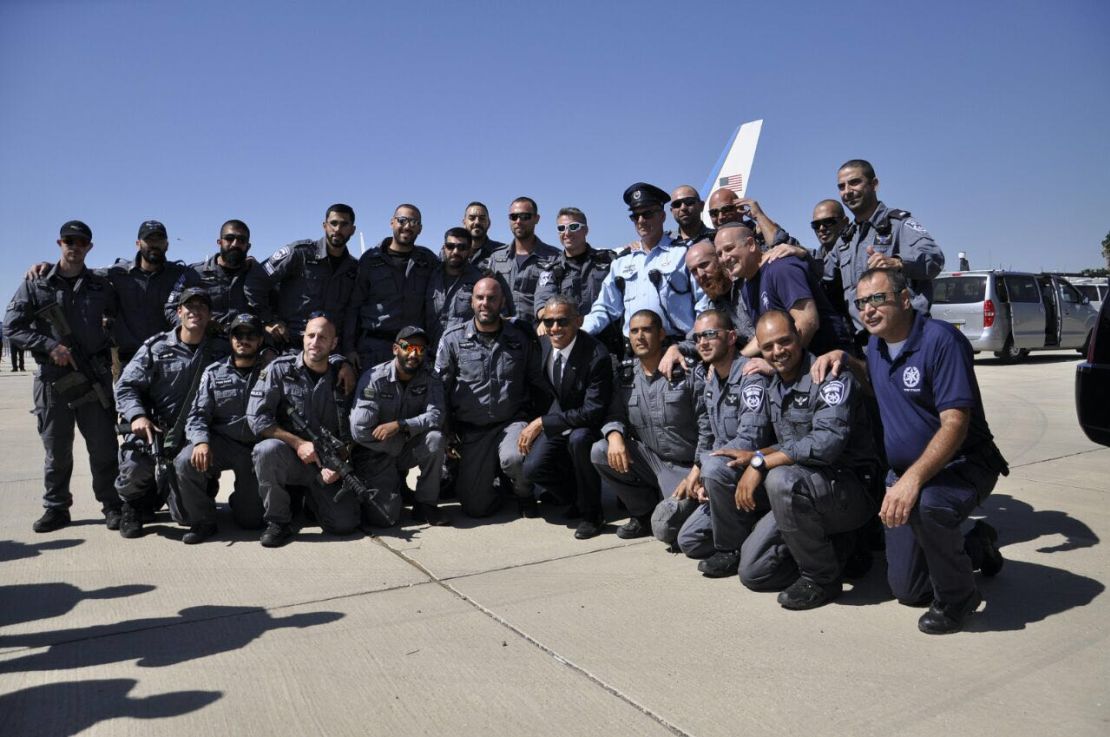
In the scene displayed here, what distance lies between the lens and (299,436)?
4.75 metres

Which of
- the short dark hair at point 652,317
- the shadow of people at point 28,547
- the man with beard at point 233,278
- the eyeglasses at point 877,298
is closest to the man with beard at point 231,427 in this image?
the shadow of people at point 28,547

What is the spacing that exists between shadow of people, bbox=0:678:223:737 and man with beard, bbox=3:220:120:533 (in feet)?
7.89

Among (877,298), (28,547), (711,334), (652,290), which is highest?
(652,290)

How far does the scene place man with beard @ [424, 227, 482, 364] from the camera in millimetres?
→ 5910

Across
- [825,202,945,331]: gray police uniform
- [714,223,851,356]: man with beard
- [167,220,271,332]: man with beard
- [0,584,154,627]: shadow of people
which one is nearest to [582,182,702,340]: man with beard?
[714,223,851,356]: man with beard

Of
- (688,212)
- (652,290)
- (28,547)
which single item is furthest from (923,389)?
(28,547)

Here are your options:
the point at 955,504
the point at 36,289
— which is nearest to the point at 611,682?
the point at 955,504

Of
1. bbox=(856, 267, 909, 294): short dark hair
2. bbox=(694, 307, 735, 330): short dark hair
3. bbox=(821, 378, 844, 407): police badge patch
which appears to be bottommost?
bbox=(821, 378, 844, 407): police badge patch

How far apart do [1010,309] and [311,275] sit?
13.8 metres

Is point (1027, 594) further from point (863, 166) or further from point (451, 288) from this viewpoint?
point (451, 288)

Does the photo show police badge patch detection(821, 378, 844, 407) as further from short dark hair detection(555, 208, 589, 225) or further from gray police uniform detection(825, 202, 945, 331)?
short dark hair detection(555, 208, 589, 225)

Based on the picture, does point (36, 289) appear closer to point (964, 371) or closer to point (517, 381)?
point (517, 381)

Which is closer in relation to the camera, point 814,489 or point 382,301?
point 814,489

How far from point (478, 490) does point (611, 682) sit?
2.52 metres
